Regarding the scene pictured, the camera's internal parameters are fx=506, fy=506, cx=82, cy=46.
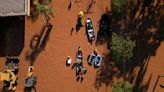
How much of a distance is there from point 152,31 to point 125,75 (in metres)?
3.24

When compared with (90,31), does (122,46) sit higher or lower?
lower

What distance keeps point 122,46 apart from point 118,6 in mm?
2638

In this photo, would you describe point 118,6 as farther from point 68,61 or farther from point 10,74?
point 10,74

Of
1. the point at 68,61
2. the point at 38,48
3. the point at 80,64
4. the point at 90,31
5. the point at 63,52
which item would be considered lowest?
the point at 80,64

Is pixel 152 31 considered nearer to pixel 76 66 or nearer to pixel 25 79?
pixel 76 66

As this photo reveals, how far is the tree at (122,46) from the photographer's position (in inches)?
1211

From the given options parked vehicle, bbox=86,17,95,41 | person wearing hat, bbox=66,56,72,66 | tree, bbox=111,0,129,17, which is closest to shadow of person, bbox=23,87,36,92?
person wearing hat, bbox=66,56,72,66

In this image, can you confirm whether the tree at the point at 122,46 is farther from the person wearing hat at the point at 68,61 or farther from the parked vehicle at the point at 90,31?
the person wearing hat at the point at 68,61

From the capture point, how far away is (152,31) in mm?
31734

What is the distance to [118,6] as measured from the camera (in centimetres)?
3161

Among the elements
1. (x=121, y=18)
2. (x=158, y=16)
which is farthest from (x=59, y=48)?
(x=158, y=16)

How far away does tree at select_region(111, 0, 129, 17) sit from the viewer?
3158cm

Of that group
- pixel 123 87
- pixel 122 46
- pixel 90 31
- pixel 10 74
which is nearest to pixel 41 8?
pixel 90 31

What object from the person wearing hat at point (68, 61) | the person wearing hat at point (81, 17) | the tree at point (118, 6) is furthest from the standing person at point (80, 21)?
the tree at point (118, 6)
